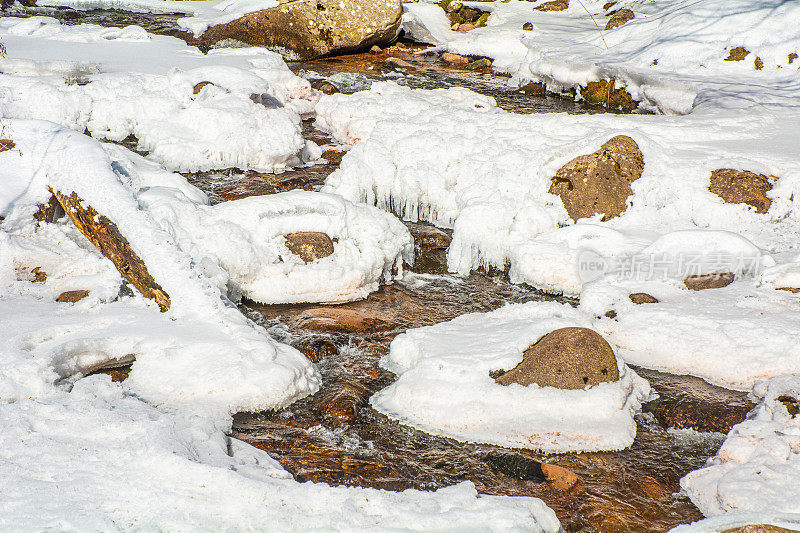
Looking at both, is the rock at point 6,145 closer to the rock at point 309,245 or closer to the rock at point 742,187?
the rock at point 309,245

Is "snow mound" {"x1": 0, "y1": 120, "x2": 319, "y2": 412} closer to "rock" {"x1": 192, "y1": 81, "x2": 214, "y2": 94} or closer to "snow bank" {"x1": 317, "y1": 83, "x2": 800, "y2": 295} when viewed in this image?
"snow bank" {"x1": 317, "y1": 83, "x2": 800, "y2": 295}

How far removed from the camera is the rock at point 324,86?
34.5 feet

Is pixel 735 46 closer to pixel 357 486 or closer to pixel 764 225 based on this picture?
pixel 764 225

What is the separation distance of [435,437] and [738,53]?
27.7 feet

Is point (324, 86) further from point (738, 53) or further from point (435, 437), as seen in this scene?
point (435, 437)

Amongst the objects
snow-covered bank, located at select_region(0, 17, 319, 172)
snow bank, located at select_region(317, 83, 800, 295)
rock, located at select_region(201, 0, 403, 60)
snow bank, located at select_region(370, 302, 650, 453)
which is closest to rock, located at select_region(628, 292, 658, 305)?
snow bank, located at select_region(317, 83, 800, 295)

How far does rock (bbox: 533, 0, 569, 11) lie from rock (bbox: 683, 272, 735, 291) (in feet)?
38.7

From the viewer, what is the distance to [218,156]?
7.66 metres

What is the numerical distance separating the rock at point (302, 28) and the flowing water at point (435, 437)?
8.58m

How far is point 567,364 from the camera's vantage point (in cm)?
404

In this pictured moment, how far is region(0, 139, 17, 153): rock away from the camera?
5613mm

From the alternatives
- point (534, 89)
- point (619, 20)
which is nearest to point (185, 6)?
point (534, 89)

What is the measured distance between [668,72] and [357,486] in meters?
8.62

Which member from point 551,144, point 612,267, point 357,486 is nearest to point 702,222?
point 612,267
